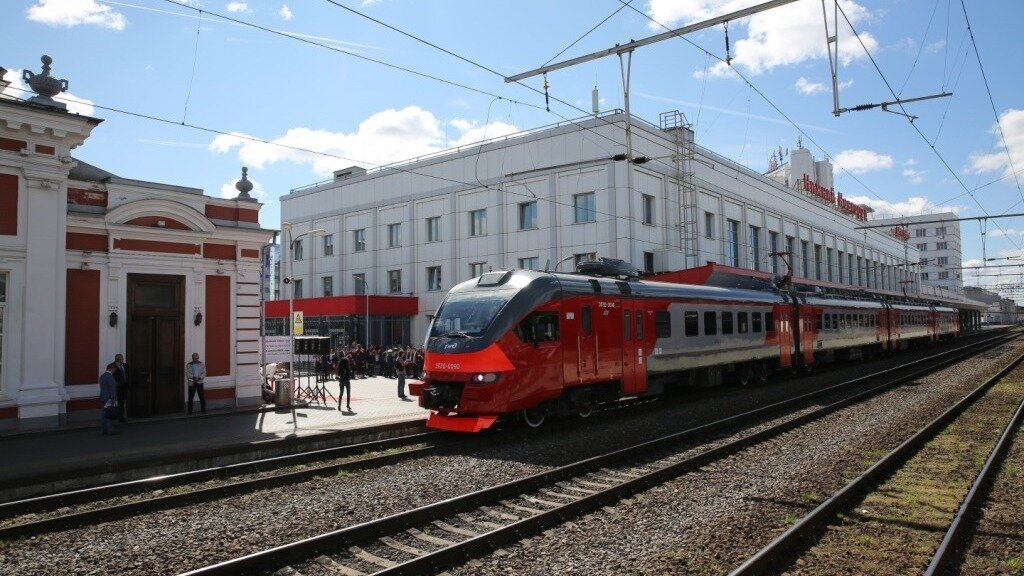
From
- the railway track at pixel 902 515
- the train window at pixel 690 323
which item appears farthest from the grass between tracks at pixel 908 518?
the train window at pixel 690 323

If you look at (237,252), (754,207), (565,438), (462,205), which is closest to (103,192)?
(237,252)

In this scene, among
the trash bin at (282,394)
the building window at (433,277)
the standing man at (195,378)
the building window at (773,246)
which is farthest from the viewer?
the building window at (773,246)

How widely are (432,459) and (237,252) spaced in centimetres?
1038

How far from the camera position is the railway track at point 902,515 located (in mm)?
6180

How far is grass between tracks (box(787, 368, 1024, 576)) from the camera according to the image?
6.17 metres

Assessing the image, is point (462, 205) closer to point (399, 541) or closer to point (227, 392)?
point (227, 392)

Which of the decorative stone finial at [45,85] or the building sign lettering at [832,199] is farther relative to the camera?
the building sign lettering at [832,199]

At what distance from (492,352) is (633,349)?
15.4ft

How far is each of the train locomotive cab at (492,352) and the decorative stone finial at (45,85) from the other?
983 cm

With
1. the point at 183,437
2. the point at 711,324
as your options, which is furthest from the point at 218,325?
the point at 711,324

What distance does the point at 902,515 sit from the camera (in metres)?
7.65

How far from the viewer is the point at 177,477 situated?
9695 millimetres

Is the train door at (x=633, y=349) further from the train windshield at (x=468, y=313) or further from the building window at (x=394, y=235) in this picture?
the building window at (x=394, y=235)

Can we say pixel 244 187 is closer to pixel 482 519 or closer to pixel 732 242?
pixel 482 519
